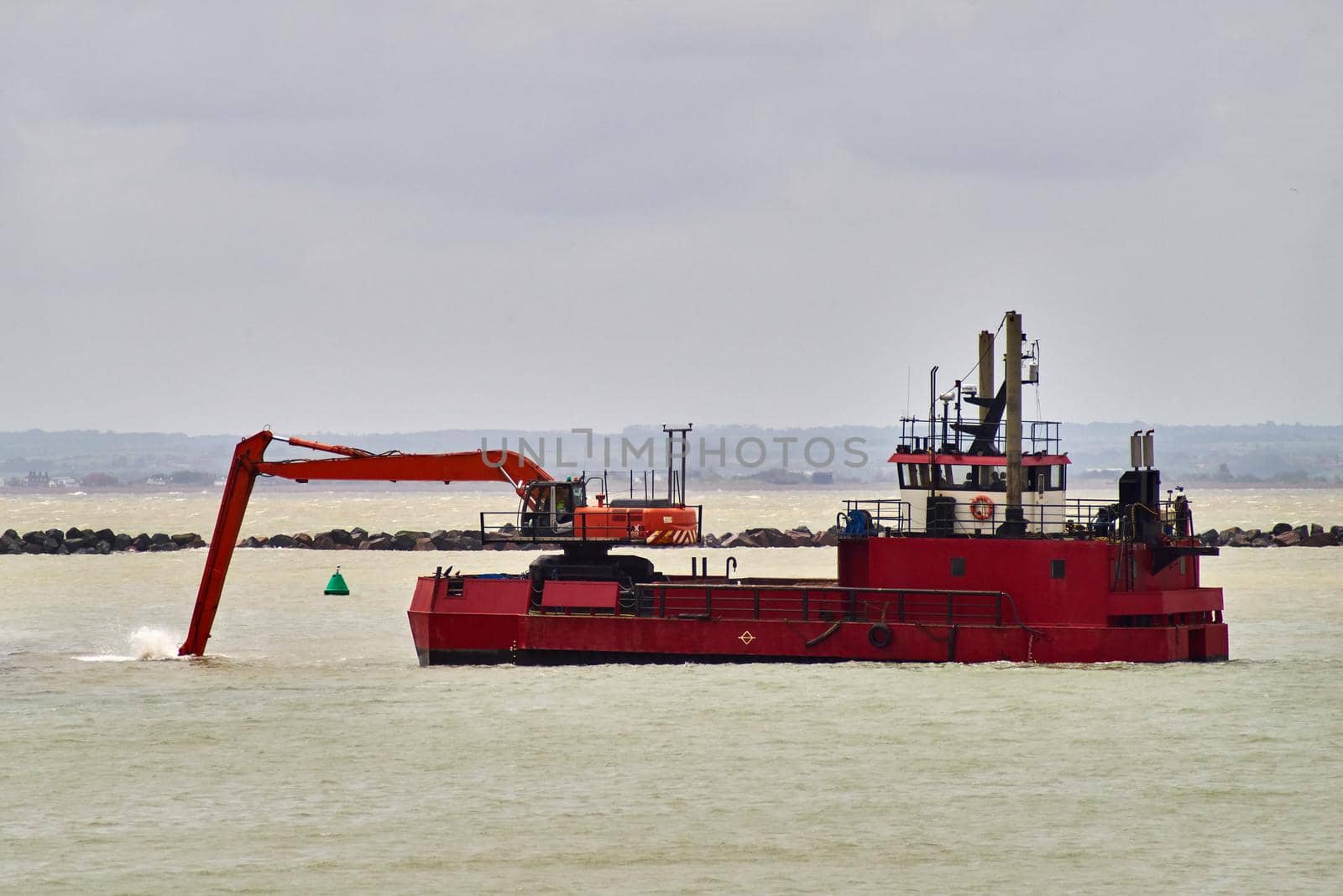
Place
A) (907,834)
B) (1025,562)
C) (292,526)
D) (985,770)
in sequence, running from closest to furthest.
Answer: (907,834)
(985,770)
(1025,562)
(292,526)

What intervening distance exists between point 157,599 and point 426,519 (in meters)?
85.0

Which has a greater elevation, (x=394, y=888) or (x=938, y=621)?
(x=938, y=621)

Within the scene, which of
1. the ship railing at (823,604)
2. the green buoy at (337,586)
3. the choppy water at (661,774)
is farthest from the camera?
the green buoy at (337,586)

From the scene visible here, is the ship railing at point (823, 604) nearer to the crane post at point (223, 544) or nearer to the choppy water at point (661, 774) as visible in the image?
the choppy water at point (661, 774)

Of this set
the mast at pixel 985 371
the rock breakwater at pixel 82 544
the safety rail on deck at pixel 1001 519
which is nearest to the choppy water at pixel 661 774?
the safety rail on deck at pixel 1001 519

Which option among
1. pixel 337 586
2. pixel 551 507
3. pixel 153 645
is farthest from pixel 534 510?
pixel 337 586

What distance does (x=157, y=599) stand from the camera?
5188cm

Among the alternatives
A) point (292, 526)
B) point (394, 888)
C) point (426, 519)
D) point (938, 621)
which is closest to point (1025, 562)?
point (938, 621)

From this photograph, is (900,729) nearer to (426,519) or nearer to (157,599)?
(157,599)

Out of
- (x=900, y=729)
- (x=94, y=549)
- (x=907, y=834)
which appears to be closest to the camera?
(x=907, y=834)

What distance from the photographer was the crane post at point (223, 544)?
33750 mm

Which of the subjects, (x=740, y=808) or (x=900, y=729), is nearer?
(x=740, y=808)

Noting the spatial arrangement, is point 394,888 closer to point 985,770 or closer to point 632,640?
point 985,770

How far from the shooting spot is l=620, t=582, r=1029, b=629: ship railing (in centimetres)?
3039
